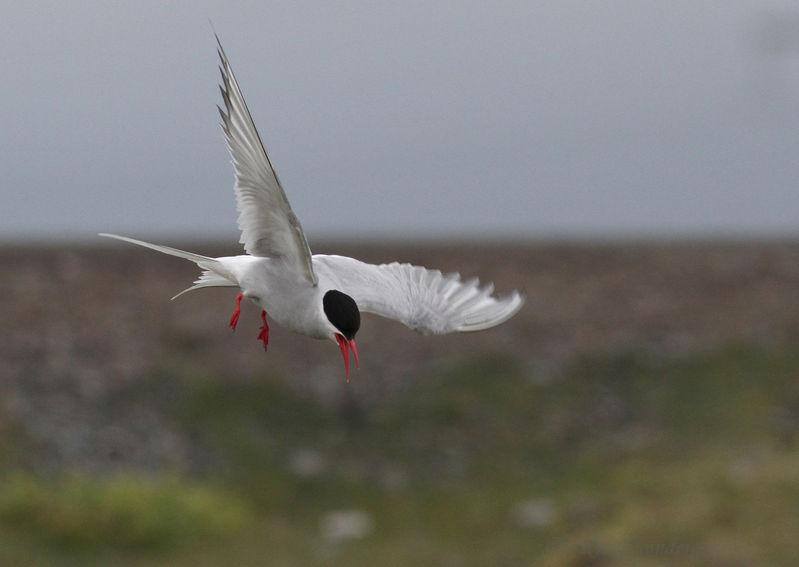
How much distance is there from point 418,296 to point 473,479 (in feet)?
31.4

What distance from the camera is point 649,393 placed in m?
13.5

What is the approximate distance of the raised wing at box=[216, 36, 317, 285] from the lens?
1778 mm

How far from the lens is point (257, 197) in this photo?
191 cm

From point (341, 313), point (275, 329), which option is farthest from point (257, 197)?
point (275, 329)

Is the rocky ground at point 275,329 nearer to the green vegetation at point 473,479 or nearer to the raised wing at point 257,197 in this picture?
the green vegetation at point 473,479

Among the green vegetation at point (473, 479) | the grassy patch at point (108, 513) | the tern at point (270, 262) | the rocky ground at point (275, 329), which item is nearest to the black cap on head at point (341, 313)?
the tern at point (270, 262)

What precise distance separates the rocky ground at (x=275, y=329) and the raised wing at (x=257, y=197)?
32.5 ft

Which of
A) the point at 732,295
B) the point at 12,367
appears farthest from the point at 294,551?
the point at 732,295

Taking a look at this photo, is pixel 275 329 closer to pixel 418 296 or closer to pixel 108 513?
pixel 108 513

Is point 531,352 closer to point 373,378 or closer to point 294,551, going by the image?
point 373,378

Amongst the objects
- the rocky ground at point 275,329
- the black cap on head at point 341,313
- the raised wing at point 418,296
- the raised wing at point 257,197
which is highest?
the rocky ground at point 275,329

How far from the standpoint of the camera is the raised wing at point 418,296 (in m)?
2.20

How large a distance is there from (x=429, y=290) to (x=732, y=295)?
12982 millimetres

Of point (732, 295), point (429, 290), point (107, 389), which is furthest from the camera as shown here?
point (732, 295)
